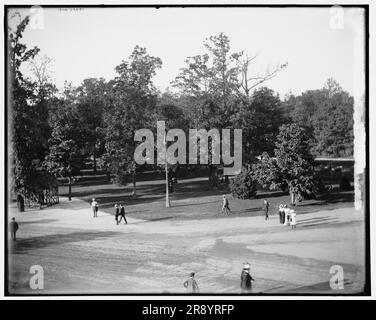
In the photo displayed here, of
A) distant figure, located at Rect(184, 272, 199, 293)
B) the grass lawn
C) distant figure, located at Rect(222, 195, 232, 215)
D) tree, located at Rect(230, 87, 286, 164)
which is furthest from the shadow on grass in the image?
tree, located at Rect(230, 87, 286, 164)

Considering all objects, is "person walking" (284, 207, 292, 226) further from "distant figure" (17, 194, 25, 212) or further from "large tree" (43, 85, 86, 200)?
"distant figure" (17, 194, 25, 212)

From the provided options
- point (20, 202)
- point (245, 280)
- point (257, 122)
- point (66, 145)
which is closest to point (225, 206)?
point (257, 122)

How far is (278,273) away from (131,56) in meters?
8.64

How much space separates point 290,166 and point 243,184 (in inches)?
79.4

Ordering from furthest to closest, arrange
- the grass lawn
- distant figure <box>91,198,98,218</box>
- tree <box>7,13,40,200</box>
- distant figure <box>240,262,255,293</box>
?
the grass lawn → distant figure <box>91,198,98,218</box> → tree <box>7,13,40,200</box> → distant figure <box>240,262,255,293</box>

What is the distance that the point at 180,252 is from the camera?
547 inches

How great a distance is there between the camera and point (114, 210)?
15898mm

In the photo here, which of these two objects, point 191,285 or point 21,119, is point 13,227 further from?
point 191,285

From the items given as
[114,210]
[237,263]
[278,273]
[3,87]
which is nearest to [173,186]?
[114,210]

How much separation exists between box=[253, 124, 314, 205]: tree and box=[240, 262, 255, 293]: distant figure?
205 inches

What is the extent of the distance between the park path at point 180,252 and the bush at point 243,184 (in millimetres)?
1284

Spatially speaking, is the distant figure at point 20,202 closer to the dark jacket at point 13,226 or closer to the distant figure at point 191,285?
the dark jacket at point 13,226

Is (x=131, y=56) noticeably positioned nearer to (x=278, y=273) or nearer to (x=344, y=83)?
(x=344, y=83)

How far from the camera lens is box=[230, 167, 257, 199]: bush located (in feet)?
54.4
